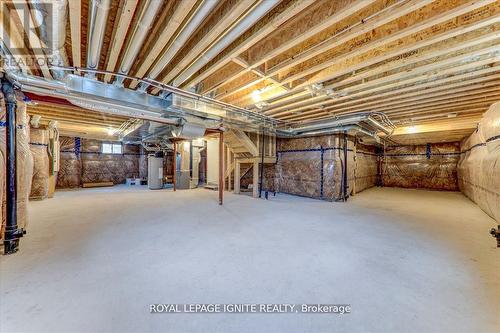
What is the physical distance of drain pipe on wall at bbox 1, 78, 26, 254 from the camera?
6.75 ft

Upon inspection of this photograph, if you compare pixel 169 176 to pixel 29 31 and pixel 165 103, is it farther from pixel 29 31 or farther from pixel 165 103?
pixel 29 31

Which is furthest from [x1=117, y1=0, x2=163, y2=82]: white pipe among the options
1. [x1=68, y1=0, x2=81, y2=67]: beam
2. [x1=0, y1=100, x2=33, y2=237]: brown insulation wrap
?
[x1=0, y1=100, x2=33, y2=237]: brown insulation wrap

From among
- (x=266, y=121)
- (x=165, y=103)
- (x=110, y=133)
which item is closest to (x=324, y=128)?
(x=266, y=121)

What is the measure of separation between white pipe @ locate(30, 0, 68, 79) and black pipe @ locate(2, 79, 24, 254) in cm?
56

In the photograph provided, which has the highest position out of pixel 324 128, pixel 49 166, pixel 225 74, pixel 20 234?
pixel 225 74

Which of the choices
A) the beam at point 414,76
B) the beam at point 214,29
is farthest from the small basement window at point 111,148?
the beam at point 414,76

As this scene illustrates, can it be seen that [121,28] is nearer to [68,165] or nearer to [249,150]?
[249,150]

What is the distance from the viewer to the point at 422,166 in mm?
8336

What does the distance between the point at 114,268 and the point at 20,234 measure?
127 centimetres

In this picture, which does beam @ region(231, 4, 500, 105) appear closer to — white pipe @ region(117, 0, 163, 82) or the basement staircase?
white pipe @ region(117, 0, 163, 82)

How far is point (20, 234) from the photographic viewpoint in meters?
2.09

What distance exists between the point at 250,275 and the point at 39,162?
627 cm

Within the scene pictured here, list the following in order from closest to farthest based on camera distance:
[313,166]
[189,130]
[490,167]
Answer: [490,167] → [189,130] → [313,166]

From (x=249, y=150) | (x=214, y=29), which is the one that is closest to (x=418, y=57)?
(x=214, y=29)
